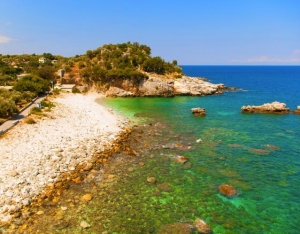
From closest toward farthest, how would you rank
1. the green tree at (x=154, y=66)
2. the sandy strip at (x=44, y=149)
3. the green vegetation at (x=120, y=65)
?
the sandy strip at (x=44, y=149), the green vegetation at (x=120, y=65), the green tree at (x=154, y=66)

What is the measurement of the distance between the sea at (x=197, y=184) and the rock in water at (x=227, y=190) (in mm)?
357

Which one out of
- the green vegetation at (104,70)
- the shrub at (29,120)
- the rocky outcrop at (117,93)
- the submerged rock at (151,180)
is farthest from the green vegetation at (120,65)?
the submerged rock at (151,180)

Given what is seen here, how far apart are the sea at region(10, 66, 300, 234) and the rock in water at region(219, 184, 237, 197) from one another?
357mm

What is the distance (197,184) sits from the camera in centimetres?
1845

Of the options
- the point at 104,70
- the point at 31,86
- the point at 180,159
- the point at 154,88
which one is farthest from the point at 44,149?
the point at 104,70

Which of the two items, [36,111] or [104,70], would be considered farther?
[104,70]

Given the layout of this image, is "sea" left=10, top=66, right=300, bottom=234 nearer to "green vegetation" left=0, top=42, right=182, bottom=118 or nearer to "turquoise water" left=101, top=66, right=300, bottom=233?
"turquoise water" left=101, top=66, right=300, bottom=233

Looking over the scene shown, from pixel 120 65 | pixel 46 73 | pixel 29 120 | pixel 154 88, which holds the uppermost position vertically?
pixel 120 65

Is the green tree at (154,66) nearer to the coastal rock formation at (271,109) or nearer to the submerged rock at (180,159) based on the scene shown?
the coastal rock formation at (271,109)

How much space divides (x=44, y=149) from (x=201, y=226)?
15.6 meters

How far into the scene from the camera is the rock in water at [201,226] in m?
13.3

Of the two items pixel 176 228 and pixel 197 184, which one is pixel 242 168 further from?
pixel 176 228

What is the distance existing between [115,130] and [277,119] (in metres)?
28.5

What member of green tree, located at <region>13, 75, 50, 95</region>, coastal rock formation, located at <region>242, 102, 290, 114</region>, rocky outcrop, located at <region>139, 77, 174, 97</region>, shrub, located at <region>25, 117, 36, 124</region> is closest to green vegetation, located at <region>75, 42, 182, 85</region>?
rocky outcrop, located at <region>139, 77, 174, 97</region>
